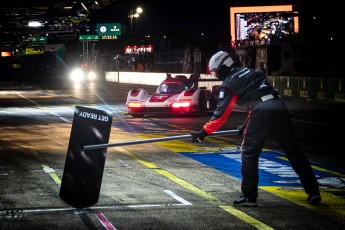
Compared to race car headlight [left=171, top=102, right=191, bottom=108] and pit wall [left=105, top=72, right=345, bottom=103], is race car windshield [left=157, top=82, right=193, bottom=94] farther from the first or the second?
pit wall [left=105, top=72, right=345, bottom=103]

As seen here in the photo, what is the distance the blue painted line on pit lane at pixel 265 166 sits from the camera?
1030 centimetres

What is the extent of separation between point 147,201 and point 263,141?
1546 mm

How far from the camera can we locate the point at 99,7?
32500 mm

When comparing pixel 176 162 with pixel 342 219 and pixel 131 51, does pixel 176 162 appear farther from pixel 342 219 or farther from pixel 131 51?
pixel 131 51

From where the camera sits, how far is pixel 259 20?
6341 cm

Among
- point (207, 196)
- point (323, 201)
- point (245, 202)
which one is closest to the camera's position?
point (245, 202)

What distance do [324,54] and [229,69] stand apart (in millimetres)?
35512

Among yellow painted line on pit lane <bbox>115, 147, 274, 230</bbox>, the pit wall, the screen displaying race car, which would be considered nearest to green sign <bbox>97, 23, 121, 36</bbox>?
the pit wall

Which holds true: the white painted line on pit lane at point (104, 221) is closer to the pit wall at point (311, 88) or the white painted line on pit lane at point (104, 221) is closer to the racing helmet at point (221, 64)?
the racing helmet at point (221, 64)

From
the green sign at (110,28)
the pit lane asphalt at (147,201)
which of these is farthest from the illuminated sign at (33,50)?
the pit lane asphalt at (147,201)

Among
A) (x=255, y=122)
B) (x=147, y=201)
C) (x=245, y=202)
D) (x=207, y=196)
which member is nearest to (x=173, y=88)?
(x=207, y=196)

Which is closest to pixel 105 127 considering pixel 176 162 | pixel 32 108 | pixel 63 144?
pixel 176 162

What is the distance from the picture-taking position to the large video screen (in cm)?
6122

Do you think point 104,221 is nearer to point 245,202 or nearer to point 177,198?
point 177,198
